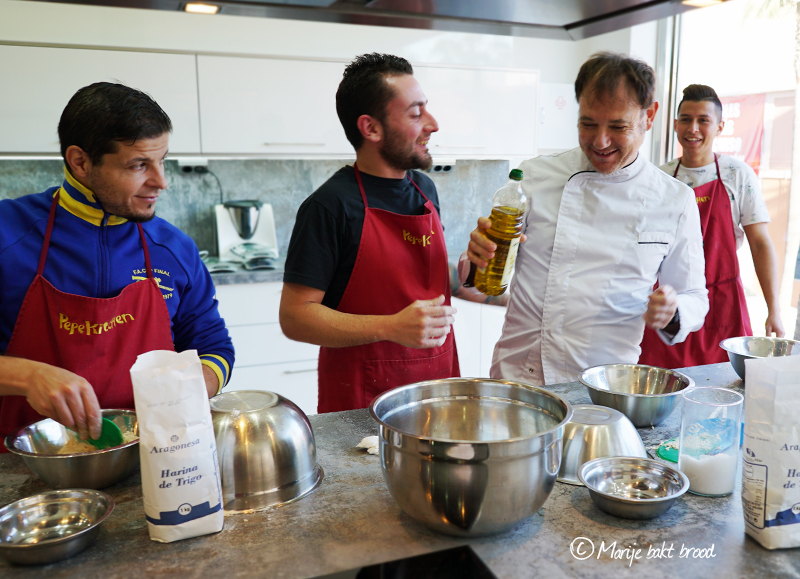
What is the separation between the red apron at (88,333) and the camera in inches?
50.8

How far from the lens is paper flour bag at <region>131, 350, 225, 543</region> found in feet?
2.81

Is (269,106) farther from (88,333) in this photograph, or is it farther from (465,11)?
(88,333)

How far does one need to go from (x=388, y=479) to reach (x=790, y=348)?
1151 mm

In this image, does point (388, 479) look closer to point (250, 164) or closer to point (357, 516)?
point (357, 516)

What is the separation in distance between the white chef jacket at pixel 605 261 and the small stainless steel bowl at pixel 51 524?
3.72 ft

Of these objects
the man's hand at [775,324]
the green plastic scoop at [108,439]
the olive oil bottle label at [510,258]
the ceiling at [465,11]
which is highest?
the ceiling at [465,11]

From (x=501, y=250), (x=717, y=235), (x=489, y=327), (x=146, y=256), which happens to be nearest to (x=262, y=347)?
(x=489, y=327)

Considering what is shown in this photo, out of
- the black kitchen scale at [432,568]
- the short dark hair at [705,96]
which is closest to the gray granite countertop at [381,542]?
the black kitchen scale at [432,568]

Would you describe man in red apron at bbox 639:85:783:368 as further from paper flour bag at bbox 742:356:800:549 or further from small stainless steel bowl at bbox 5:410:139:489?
small stainless steel bowl at bbox 5:410:139:489

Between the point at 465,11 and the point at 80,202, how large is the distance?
0.97 meters

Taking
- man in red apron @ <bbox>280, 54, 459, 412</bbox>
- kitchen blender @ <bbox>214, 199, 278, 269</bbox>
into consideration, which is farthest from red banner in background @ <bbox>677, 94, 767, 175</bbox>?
kitchen blender @ <bbox>214, 199, 278, 269</bbox>

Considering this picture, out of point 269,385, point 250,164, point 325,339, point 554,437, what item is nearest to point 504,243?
point 325,339

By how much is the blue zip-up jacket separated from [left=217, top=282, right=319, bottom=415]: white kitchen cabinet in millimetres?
1487

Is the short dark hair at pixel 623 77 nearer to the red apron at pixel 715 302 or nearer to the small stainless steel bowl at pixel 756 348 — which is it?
the small stainless steel bowl at pixel 756 348
